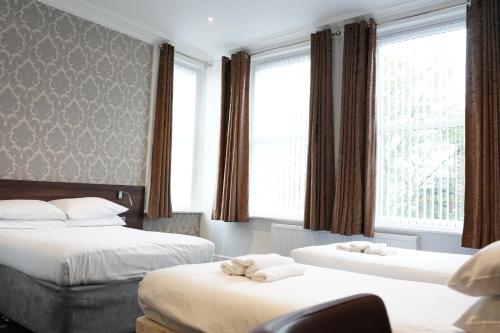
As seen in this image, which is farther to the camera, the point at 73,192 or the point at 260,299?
the point at 73,192

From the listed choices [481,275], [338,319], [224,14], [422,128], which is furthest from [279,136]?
[338,319]

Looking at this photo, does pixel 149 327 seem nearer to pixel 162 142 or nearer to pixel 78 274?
pixel 78 274

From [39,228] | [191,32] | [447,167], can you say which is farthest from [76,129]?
[447,167]

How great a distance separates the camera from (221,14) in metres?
4.26

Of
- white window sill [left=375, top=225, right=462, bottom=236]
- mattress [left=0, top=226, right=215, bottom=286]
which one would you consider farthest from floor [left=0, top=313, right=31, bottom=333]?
white window sill [left=375, top=225, right=462, bottom=236]

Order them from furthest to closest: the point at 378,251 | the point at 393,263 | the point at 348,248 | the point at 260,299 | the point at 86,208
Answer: the point at 86,208
the point at 348,248
the point at 378,251
the point at 393,263
the point at 260,299

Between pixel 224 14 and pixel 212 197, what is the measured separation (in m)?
2.40

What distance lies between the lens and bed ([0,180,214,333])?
2270 millimetres

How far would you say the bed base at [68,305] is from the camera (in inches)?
88.7

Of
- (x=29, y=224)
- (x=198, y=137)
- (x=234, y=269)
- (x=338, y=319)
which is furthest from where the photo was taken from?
(x=198, y=137)

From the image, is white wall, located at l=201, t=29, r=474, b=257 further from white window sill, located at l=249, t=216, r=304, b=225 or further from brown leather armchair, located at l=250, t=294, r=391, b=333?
brown leather armchair, located at l=250, t=294, r=391, b=333

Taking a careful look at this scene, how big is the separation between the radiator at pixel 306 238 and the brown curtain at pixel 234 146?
53cm

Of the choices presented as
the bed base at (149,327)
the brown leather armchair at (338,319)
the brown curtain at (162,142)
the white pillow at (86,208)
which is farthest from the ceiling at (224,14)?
the brown leather armchair at (338,319)

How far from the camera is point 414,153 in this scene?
3.82m
